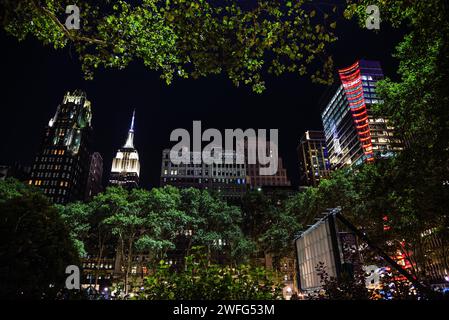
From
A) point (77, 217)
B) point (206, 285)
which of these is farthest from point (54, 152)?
point (206, 285)

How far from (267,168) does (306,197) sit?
112 metres

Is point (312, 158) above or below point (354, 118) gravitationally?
above


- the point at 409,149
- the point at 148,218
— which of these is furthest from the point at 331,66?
the point at 148,218

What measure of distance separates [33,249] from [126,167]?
182108mm

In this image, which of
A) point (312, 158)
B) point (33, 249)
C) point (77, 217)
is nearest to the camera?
point (33, 249)

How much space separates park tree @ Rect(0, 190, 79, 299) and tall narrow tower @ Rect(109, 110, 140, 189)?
171518 mm

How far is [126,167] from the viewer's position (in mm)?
179125

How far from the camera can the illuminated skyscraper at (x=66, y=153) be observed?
11275 centimetres

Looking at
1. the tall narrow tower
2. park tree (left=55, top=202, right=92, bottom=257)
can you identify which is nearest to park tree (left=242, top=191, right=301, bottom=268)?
park tree (left=55, top=202, right=92, bottom=257)

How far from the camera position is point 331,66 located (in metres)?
5.23

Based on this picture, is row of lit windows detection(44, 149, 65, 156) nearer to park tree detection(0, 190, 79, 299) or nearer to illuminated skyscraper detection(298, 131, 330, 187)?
park tree detection(0, 190, 79, 299)
